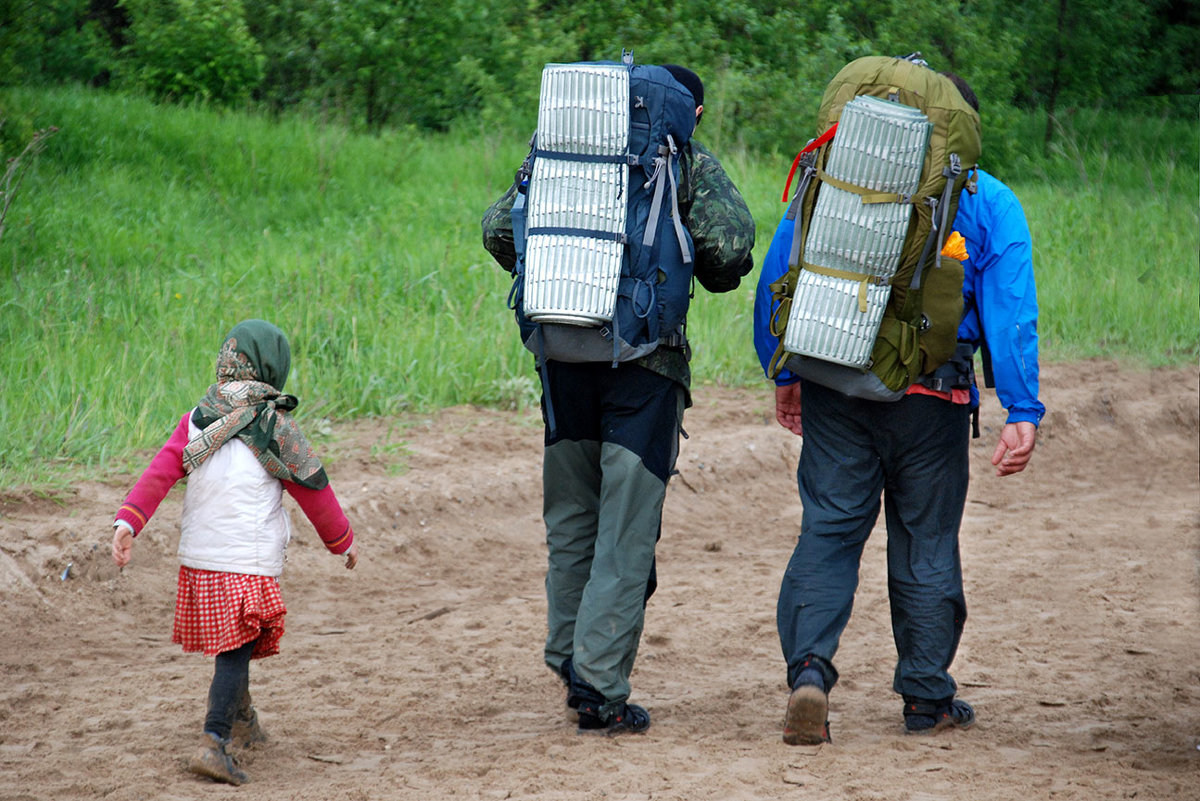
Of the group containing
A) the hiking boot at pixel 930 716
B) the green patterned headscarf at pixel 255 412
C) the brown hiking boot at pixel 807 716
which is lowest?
the hiking boot at pixel 930 716

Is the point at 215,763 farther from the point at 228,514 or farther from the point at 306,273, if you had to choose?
the point at 306,273

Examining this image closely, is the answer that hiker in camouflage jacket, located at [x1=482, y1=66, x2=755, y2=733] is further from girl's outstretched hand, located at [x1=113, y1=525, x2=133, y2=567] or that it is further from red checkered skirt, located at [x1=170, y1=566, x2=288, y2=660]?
girl's outstretched hand, located at [x1=113, y1=525, x2=133, y2=567]

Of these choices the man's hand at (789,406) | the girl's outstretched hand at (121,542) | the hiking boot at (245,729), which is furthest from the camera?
the man's hand at (789,406)

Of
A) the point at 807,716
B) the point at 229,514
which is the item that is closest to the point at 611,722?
the point at 807,716

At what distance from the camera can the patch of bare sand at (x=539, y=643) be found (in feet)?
10.8

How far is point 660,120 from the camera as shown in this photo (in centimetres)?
347

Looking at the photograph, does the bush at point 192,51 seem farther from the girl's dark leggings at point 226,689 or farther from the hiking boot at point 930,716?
the hiking boot at point 930,716

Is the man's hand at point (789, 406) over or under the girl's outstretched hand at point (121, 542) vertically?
over

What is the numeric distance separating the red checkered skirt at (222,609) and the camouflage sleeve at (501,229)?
3.85 feet

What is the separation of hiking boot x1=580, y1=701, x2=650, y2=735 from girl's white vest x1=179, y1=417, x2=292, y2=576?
102 centimetres

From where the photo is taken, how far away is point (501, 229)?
12.1 feet

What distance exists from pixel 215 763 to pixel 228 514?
0.66 m

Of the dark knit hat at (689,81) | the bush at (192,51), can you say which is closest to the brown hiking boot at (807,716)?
the dark knit hat at (689,81)

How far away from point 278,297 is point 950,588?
5.30 meters
